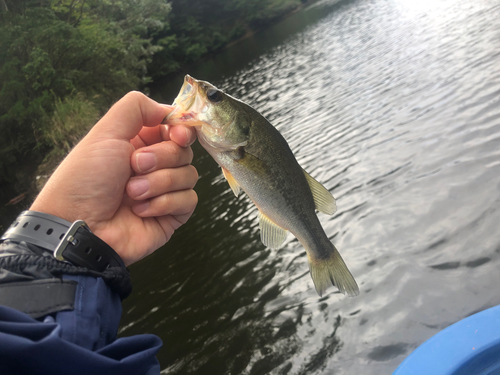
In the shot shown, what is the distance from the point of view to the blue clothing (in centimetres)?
125

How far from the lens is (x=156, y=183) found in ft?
7.79

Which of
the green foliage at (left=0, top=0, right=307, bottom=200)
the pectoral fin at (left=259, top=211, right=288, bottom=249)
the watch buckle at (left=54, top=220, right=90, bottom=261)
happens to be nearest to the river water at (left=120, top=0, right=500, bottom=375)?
the pectoral fin at (left=259, top=211, right=288, bottom=249)

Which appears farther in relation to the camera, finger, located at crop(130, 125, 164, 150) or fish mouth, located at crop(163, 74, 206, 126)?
finger, located at crop(130, 125, 164, 150)

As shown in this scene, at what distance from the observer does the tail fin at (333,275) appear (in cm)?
269

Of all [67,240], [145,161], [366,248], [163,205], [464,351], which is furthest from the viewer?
[366,248]

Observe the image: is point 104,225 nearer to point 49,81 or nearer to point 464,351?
point 464,351

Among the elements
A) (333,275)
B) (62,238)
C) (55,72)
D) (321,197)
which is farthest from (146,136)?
(55,72)

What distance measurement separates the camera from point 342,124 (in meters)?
10.7

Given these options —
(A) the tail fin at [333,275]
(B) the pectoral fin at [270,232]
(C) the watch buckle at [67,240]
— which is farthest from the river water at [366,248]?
(C) the watch buckle at [67,240]

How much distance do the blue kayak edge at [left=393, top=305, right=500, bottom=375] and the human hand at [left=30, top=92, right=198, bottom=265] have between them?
214 cm

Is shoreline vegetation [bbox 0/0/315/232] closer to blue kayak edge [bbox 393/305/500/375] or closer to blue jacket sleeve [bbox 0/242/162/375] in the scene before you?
blue jacket sleeve [bbox 0/242/162/375]

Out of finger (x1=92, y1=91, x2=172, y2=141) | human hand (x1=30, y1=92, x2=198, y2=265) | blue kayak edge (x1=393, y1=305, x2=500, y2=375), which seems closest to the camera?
human hand (x1=30, y1=92, x2=198, y2=265)

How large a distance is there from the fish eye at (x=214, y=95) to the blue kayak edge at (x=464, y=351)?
2456 mm

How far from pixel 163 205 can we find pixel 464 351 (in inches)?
96.5
